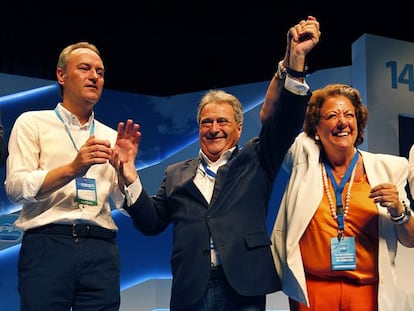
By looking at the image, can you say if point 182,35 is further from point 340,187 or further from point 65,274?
point 65,274

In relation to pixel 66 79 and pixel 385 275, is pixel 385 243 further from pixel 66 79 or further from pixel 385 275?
pixel 66 79

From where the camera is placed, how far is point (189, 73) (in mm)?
6281

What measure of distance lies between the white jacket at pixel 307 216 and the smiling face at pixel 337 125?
8 cm

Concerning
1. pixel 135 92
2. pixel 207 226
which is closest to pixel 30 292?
pixel 207 226

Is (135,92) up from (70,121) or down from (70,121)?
up

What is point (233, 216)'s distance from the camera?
2.40 meters

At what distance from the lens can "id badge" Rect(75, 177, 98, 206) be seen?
2.39 metres

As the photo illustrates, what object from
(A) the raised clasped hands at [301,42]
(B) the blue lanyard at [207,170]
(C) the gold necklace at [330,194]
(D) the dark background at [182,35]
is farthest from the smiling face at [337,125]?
(D) the dark background at [182,35]

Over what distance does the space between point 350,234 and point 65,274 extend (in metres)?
1.12

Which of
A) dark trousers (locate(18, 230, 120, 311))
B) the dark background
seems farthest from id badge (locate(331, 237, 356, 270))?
the dark background

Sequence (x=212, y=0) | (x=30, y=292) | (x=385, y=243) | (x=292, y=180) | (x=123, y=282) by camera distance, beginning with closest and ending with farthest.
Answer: (x=30, y=292) < (x=385, y=243) < (x=292, y=180) < (x=123, y=282) < (x=212, y=0)

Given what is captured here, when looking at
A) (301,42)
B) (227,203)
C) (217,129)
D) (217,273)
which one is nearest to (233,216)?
(227,203)

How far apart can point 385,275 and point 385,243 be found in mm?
131

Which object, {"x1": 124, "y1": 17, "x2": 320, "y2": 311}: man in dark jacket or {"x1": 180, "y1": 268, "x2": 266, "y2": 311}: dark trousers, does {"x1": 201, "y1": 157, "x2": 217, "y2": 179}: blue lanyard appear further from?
{"x1": 180, "y1": 268, "x2": 266, "y2": 311}: dark trousers
